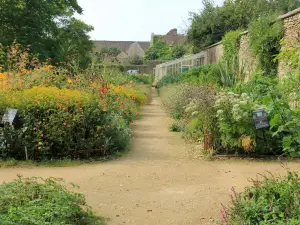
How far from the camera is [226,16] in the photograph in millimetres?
24562

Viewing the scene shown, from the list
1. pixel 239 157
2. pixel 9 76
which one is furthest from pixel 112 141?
pixel 9 76

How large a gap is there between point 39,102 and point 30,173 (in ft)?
4.70

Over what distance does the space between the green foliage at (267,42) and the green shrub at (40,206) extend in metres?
9.59

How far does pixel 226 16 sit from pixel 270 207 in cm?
2264

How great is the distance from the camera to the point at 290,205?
359cm

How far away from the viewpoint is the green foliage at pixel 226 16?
2394 cm

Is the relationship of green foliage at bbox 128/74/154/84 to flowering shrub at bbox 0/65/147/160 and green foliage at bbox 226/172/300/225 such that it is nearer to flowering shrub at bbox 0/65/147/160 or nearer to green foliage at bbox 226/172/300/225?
flowering shrub at bbox 0/65/147/160

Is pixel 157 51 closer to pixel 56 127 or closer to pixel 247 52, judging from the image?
pixel 247 52

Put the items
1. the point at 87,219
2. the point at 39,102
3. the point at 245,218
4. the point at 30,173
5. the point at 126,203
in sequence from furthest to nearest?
1. the point at 39,102
2. the point at 30,173
3. the point at 126,203
4. the point at 87,219
5. the point at 245,218

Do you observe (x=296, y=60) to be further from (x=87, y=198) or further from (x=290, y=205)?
(x=87, y=198)

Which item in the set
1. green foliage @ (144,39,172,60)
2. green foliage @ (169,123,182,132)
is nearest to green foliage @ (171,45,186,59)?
green foliage @ (144,39,172,60)

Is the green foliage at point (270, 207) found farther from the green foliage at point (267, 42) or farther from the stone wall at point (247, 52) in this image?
the green foliage at point (267, 42)

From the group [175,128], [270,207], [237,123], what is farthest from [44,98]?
[270,207]

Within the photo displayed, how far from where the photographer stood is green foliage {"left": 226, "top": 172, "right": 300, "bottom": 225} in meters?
3.41
